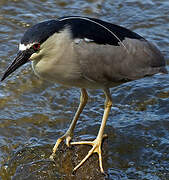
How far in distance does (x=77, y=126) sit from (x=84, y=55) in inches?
35.2

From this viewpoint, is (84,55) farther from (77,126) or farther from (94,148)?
(77,126)

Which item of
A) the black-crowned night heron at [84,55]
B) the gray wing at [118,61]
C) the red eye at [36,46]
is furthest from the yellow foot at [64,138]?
the red eye at [36,46]

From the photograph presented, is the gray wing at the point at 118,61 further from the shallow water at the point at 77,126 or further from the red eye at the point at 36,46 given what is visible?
the shallow water at the point at 77,126

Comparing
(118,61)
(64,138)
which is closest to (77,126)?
(64,138)

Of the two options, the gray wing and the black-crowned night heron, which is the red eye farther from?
the gray wing

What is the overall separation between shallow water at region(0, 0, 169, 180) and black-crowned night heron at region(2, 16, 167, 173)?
12 centimetres

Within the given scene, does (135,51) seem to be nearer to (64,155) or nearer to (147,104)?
(147,104)

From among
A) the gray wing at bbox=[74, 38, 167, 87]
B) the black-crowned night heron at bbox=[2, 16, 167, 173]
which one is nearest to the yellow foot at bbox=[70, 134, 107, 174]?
the black-crowned night heron at bbox=[2, 16, 167, 173]

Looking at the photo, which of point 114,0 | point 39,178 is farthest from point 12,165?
point 114,0

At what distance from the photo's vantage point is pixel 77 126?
150 inches

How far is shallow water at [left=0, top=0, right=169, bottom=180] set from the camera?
10.7ft

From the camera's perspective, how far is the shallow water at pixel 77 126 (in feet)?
10.7

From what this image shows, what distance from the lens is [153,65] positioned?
3.60m

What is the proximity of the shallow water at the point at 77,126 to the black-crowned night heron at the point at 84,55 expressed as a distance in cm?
12
